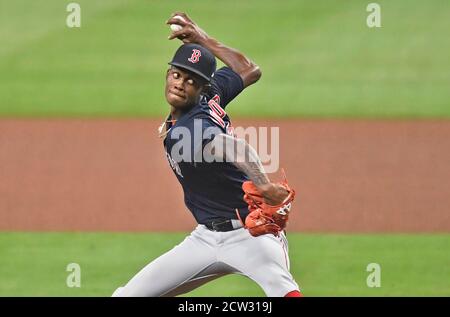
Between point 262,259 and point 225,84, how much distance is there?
1300 mm

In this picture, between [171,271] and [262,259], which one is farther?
[171,271]

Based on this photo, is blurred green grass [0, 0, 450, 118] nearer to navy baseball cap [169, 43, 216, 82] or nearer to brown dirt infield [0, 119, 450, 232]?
brown dirt infield [0, 119, 450, 232]

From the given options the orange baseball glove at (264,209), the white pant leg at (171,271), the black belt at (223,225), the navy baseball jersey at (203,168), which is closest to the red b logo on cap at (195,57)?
the navy baseball jersey at (203,168)

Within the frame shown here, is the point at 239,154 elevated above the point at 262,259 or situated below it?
above

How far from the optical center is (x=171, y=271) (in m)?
5.33

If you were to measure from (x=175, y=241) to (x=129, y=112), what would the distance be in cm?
535

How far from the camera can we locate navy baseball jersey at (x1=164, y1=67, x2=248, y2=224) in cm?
516

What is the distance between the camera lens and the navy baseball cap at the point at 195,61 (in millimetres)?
5359

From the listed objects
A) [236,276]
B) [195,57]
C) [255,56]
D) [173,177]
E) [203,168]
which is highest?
[255,56]

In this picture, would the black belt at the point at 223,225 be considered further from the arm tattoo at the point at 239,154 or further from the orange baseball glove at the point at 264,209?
the arm tattoo at the point at 239,154

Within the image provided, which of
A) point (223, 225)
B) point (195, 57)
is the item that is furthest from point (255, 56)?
point (223, 225)

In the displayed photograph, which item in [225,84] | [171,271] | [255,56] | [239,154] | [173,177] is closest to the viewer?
[239,154]

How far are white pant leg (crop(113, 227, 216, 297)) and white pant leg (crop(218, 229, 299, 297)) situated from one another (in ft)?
0.33

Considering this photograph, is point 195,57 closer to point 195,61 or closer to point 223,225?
point 195,61
